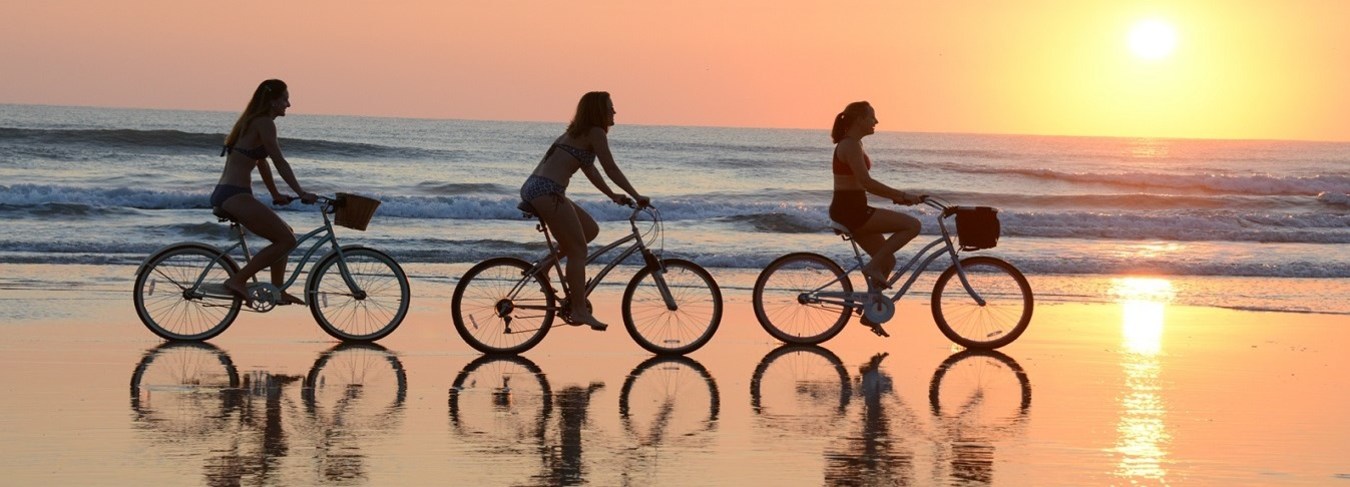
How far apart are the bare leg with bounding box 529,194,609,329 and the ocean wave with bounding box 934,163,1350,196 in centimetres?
3998

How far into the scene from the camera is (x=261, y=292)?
381 inches

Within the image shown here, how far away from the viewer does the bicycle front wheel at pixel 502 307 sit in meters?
9.46

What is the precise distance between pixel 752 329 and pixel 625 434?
4.27 metres

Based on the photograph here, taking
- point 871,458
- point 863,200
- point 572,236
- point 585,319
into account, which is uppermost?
point 863,200

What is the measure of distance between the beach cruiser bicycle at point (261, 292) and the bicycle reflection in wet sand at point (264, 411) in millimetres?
496

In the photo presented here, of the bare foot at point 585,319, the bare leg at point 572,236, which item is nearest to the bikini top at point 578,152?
the bare leg at point 572,236

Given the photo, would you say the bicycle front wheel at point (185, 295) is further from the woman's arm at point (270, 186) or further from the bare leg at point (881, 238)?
the bare leg at point (881, 238)

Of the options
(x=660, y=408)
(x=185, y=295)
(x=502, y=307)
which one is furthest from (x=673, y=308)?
(x=185, y=295)

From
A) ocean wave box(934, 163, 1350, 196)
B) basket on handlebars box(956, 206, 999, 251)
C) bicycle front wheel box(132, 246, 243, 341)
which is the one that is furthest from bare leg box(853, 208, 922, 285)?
ocean wave box(934, 163, 1350, 196)

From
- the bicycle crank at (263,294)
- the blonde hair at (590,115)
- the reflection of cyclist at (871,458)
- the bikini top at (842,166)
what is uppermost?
the blonde hair at (590,115)

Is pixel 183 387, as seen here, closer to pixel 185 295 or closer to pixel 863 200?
pixel 185 295

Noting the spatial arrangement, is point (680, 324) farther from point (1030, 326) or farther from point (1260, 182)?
point (1260, 182)

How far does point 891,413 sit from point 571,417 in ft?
4.98

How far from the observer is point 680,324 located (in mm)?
9758
